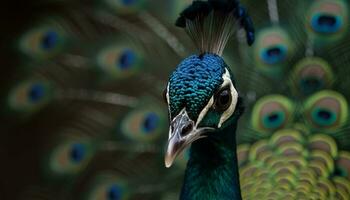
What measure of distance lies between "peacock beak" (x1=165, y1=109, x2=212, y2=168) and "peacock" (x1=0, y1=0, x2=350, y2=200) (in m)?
0.14

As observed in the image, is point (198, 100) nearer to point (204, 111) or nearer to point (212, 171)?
point (204, 111)

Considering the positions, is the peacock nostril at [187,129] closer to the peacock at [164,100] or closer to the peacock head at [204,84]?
the peacock head at [204,84]

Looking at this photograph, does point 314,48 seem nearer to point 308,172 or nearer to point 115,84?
point 308,172

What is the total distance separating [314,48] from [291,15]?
0.38 ft

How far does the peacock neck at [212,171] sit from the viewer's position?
143 cm

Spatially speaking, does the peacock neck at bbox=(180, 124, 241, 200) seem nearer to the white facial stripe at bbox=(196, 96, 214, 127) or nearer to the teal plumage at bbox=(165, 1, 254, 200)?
the teal plumage at bbox=(165, 1, 254, 200)

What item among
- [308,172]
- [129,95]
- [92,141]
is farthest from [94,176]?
[308,172]

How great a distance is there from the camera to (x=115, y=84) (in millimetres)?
2143

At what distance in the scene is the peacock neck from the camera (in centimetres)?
143

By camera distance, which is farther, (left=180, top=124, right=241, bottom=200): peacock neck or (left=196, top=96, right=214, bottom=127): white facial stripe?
(left=180, top=124, right=241, bottom=200): peacock neck

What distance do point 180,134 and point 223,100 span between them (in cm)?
14

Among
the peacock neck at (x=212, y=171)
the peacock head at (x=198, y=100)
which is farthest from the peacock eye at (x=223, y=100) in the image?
the peacock neck at (x=212, y=171)

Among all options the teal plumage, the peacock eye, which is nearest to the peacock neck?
the teal plumage

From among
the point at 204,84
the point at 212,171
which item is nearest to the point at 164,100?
the point at 212,171
